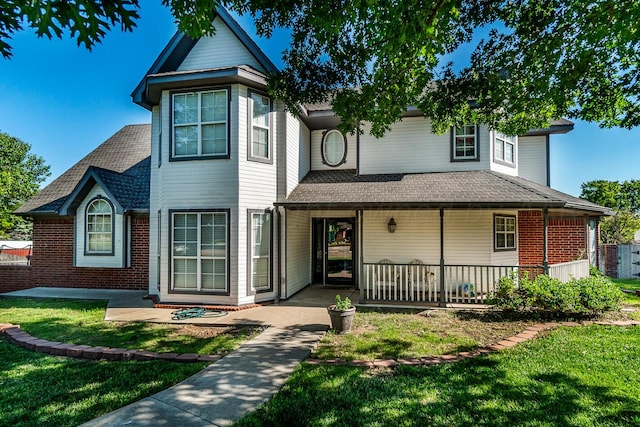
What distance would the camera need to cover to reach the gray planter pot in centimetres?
656

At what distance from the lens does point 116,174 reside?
11633 millimetres

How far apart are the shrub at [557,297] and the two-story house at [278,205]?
604 mm

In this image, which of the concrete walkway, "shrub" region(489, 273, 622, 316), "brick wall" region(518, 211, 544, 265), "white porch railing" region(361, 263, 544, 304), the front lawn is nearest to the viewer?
the concrete walkway

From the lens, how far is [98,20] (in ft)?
10.0

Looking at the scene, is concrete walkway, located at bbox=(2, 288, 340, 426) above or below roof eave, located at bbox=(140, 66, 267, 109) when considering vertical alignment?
below

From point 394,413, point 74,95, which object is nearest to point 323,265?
point 394,413

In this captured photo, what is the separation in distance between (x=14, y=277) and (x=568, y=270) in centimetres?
1909

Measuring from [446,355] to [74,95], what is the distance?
70.3 ft

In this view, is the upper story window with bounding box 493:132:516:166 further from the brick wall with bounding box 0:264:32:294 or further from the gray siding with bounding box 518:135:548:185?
the brick wall with bounding box 0:264:32:294

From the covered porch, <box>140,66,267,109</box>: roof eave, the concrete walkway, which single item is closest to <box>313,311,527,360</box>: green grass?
the concrete walkway

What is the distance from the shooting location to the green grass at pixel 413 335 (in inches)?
221

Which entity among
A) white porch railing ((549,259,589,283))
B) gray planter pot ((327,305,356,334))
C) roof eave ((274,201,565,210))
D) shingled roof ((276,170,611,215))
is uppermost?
shingled roof ((276,170,611,215))

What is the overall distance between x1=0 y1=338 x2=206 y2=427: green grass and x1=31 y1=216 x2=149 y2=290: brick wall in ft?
19.0

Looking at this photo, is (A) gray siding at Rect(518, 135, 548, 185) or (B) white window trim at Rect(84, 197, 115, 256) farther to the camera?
(A) gray siding at Rect(518, 135, 548, 185)
